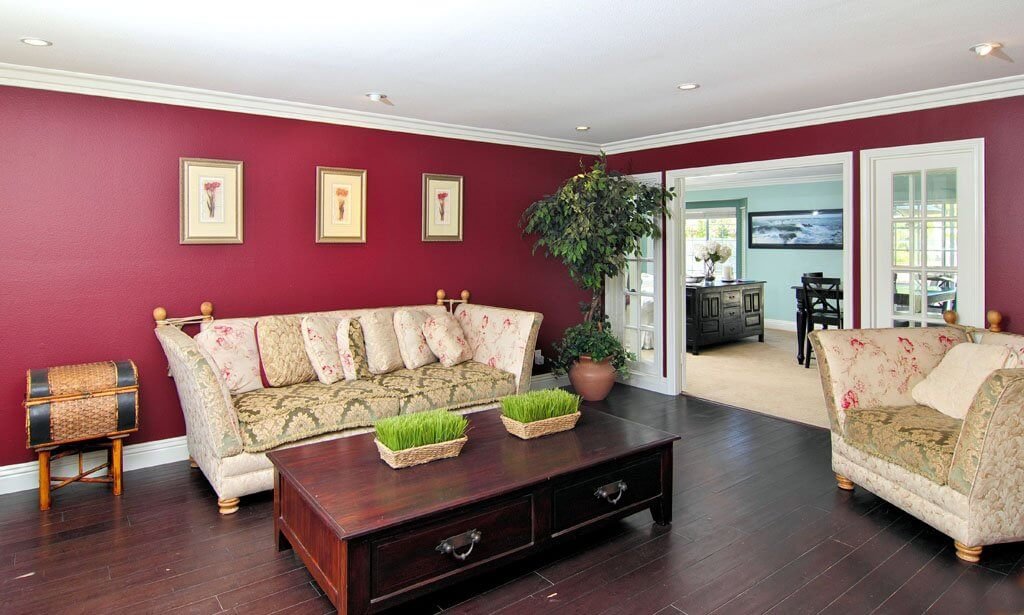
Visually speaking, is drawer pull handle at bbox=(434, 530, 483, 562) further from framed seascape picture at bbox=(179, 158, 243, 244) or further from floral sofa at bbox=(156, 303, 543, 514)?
framed seascape picture at bbox=(179, 158, 243, 244)

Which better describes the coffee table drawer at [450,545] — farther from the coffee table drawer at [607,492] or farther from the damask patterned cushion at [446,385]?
the damask patterned cushion at [446,385]

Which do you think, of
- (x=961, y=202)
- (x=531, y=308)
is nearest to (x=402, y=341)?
(x=531, y=308)

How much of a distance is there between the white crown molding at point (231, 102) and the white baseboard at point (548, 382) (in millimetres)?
2059

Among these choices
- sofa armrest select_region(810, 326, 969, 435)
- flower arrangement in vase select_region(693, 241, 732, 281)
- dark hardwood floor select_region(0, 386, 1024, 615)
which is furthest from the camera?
flower arrangement in vase select_region(693, 241, 732, 281)

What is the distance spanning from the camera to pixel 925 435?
2.91m

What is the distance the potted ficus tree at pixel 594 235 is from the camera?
5145mm

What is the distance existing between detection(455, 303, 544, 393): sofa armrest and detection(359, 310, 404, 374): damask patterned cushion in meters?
0.61

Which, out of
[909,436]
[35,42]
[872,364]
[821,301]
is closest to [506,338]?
[872,364]

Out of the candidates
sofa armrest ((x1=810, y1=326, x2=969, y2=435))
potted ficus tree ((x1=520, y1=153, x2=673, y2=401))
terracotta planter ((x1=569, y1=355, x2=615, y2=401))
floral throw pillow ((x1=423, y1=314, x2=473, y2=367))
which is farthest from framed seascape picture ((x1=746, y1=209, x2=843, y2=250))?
floral throw pillow ((x1=423, y1=314, x2=473, y2=367))

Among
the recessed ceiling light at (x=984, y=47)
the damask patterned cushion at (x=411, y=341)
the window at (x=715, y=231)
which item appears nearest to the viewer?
the recessed ceiling light at (x=984, y=47)

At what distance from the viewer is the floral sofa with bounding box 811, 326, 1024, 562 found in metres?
2.59

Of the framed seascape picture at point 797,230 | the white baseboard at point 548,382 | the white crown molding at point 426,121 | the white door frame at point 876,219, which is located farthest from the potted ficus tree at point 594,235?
the framed seascape picture at point 797,230

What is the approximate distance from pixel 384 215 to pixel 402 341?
3.35ft

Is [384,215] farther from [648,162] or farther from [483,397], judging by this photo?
[648,162]
